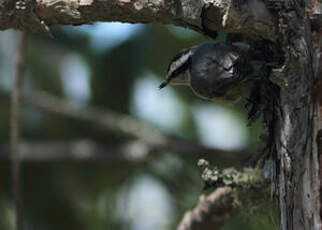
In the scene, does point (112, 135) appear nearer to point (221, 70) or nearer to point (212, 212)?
point (212, 212)

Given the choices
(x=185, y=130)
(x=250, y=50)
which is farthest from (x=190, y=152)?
(x=250, y=50)

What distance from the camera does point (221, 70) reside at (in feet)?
4.09

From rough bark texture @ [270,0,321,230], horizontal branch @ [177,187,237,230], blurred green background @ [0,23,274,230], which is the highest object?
rough bark texture @ [270,0,321,230]

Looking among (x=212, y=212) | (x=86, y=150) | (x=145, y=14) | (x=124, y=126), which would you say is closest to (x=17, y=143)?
(x=212, y=212)

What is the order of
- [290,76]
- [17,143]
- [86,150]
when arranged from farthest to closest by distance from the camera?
[86,150]
[17,143]
[290,76]

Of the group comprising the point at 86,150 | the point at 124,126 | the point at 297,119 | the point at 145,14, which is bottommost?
the point at 86,150

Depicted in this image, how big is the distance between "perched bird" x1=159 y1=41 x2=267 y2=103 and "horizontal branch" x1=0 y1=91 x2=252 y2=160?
4.12 feet

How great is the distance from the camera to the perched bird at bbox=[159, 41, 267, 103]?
124 centimetres

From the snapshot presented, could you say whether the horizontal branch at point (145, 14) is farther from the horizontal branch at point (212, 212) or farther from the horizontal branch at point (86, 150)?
the horizontal branch at point (86, 150)

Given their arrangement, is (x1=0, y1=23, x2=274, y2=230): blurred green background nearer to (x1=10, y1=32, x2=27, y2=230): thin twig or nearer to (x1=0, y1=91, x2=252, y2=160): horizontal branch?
(x1=0, y1=91, x2=252, y2=160): horizontal branch

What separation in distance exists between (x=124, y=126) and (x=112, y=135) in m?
0.26

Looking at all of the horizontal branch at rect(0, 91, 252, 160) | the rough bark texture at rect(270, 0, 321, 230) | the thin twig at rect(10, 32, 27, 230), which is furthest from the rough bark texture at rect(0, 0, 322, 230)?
the horizontal branch at rect(0, 91, 252, 160)

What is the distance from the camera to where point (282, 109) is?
1.21 m

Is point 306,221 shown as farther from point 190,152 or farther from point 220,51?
point 190,152
